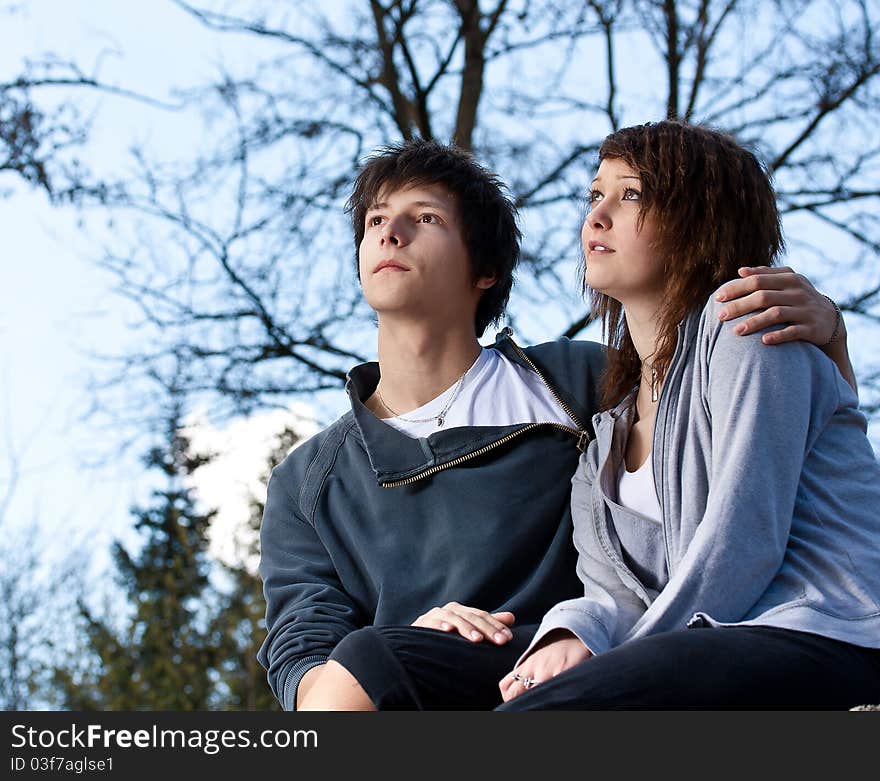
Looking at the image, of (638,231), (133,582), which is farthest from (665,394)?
(133,582)

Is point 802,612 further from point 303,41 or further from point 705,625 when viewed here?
point 303,41

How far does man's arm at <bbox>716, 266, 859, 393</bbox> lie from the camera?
2012 mm

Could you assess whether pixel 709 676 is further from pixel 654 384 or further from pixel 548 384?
pixel 548 384

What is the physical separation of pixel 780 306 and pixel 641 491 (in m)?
0.45

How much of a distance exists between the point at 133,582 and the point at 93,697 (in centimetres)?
377

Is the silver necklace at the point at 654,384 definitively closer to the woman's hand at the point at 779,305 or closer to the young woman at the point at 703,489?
the young woman at the point at 703,489

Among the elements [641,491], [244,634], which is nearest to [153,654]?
[244,634]

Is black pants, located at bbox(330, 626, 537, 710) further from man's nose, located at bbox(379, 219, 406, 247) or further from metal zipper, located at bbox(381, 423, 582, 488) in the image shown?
man's nose, located at bbox(379, 219, 406, 247)

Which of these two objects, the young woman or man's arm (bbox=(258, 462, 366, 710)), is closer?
the young woman

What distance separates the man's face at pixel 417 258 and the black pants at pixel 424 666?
93 cm

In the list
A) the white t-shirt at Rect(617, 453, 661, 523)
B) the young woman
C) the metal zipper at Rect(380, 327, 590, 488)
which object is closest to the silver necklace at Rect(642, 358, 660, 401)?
the young woman

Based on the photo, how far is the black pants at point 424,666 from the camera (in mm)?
1868

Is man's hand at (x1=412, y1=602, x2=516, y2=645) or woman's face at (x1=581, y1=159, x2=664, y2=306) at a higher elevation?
woman's face at (x1=581, y1=159, x2=664, y2=306)
